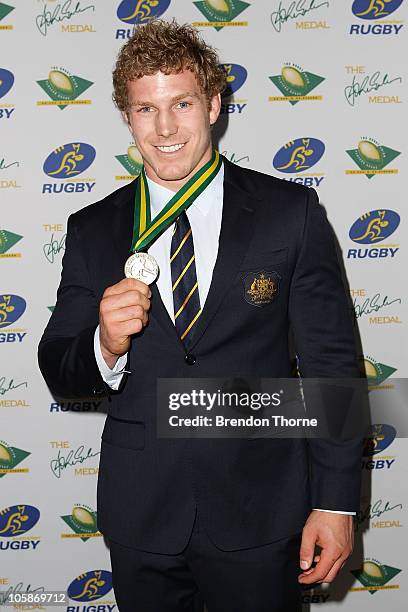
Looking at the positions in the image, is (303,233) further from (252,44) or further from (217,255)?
(252,44)

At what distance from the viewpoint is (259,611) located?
6.13ft

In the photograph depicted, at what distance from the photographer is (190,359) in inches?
69.6

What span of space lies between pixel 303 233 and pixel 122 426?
0.68 m

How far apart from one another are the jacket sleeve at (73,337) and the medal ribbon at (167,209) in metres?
0.20

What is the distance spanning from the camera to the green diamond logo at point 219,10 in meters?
2.73

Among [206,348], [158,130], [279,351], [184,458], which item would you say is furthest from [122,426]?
[158,130]
